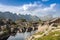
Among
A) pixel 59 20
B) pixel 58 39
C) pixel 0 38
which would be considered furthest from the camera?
pixel 0 38

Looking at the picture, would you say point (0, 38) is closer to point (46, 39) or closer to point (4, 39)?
point (4, 39)

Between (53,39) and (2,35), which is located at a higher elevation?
(53,39)

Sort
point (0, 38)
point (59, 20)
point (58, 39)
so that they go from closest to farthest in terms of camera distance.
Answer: point (58, 39)
point (59, 20)
point (0, 38)

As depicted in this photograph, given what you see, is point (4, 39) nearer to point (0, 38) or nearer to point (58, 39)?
point (0, 38)

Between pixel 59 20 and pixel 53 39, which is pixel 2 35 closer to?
pixel 59 20

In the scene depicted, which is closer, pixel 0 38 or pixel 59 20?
pixel 59 20

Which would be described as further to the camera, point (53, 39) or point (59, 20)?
point (59, 20)

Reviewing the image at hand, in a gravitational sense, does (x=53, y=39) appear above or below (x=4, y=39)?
above

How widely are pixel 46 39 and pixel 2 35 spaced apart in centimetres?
8112

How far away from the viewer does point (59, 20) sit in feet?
284

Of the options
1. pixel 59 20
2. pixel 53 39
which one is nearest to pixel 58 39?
pixel 53 39

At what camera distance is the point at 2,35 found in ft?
391

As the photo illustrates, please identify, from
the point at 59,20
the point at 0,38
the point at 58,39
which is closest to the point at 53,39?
the point at 58,39

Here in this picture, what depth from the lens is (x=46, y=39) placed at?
133 ft
